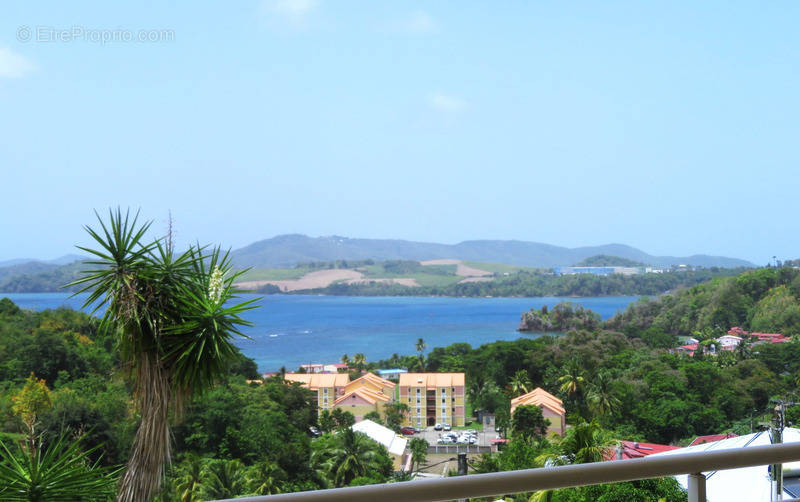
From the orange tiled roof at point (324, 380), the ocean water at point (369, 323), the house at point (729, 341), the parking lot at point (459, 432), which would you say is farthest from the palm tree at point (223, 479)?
the house at point (729, 341)

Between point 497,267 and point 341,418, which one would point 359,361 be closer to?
point 341,418

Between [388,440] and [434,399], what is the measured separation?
23.8 feet

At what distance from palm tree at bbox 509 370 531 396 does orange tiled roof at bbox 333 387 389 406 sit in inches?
250

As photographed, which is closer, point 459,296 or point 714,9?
point 714,9

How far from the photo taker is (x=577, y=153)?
8494cm

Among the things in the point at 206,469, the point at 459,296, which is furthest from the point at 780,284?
the point at 459,296

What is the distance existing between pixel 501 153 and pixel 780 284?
50834 mm

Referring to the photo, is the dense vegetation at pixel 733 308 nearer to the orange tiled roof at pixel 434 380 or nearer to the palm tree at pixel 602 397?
the palm tree at pixel 602 397

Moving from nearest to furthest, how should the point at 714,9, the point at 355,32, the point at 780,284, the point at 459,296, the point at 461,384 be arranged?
the point at 461,384 → the point at 780,284 → the point at 714,9 → the point at 355,32 → the point at 459,296

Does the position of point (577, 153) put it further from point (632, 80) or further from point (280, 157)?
point (280, 157)

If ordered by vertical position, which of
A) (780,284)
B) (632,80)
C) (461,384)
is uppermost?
(632,80)

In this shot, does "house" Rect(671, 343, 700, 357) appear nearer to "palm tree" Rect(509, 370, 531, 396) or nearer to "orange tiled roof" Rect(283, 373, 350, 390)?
"palm tree" Rect(509, 370, 531, 396)

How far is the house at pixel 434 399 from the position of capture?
106 ft

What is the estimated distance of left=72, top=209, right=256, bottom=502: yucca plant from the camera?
389 cm
